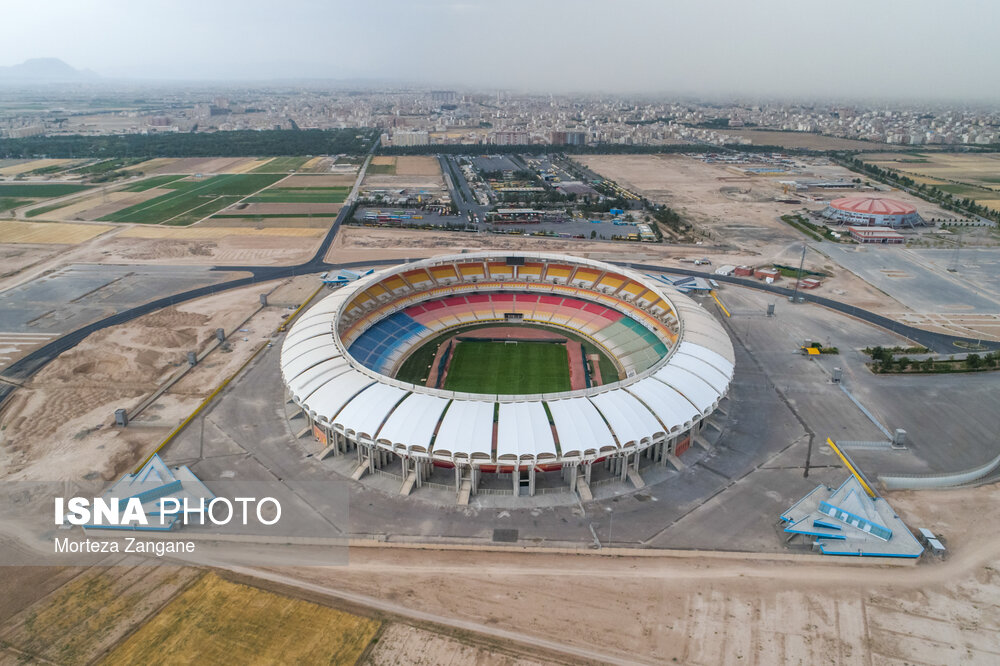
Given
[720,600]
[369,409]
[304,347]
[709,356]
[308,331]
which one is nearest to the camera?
[720,600]

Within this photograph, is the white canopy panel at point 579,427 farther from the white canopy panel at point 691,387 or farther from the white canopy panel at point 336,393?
the white canopy panel at point 336,393

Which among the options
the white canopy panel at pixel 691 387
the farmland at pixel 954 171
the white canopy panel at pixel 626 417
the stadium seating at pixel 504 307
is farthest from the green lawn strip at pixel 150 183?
the farmland at pixel 954 171

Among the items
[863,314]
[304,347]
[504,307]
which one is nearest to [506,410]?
[304,347]

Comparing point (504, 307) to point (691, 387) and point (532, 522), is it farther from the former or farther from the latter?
point (532, 522)

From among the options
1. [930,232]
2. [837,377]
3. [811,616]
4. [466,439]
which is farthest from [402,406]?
[930,232]

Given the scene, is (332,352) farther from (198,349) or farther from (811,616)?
(811,616)
